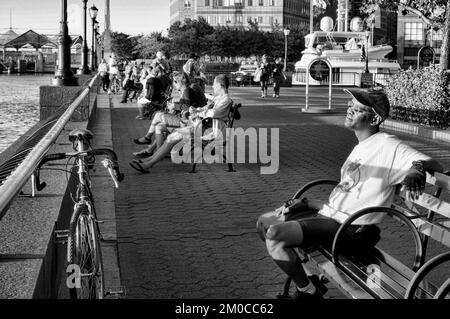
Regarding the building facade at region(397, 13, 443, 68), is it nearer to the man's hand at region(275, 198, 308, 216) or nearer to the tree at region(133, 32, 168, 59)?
the tree at region(133, 32, 168, 59)

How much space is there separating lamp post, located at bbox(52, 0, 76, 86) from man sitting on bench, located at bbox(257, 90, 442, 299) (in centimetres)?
1198

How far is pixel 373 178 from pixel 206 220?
3359 millimetres

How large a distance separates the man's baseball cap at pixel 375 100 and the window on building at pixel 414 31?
4107 inches

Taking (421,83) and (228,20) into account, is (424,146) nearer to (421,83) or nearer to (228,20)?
(421,83)

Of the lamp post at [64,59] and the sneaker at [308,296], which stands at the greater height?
the lamp post at [64,59]

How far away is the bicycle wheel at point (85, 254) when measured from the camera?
4.08 meters

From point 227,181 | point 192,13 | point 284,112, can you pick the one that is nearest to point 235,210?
point 227,181

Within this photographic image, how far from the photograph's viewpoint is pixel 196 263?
20.8 ft

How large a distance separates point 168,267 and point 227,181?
4.51m

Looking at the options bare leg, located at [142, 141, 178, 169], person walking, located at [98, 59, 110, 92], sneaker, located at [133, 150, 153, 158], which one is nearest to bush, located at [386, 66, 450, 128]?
sneaker, located at [133, 150, 153, 158]

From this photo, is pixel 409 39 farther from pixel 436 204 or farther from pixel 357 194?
pixel 357 194

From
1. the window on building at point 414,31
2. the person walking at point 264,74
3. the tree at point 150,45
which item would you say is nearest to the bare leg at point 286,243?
the person walking at point 264,74

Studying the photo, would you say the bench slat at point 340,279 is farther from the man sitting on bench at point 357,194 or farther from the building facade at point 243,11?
the building facade at point 243,11

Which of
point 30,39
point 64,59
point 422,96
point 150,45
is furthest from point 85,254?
point 150,45
